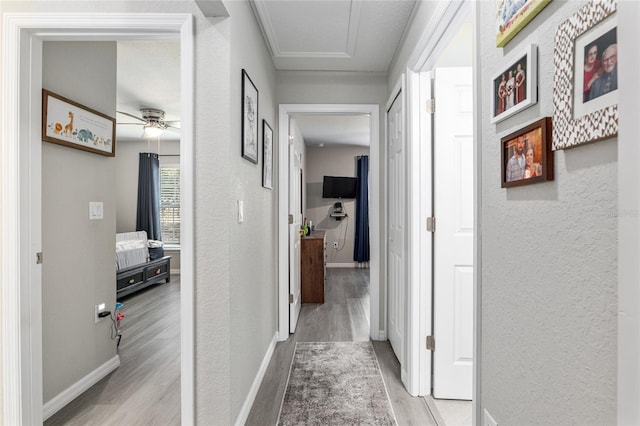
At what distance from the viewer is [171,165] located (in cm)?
669

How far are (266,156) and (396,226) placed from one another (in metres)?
1.17

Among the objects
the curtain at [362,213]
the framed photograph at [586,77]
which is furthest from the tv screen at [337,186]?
the framed photograph at [586,77]

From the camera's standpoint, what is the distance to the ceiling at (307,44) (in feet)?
7.16

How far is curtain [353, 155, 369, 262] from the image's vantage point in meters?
7.05

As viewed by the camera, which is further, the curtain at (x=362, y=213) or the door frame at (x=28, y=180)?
the curtain at (x=362, y=213)

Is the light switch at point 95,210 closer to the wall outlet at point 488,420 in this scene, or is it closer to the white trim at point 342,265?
the wall outlet at point 488,420

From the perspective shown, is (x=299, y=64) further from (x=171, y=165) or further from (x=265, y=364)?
(x=171, y=165)

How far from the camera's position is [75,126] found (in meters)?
2.18

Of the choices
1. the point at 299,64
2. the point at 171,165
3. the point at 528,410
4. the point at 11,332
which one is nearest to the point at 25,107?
the point at 11,332

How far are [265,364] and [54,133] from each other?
81.1 inches

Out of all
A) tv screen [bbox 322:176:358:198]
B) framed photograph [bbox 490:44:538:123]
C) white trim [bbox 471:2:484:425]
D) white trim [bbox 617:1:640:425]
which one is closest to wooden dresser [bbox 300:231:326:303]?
tv screen [bbox 322:176:358:198]

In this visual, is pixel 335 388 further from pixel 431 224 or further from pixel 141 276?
pixel 141 276

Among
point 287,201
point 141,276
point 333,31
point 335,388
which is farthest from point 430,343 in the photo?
point 141,276

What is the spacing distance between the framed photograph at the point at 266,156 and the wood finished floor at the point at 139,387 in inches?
61.6
